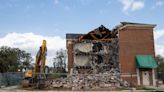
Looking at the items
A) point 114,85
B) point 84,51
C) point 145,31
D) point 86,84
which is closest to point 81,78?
point 86,84

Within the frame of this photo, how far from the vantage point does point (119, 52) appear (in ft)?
153

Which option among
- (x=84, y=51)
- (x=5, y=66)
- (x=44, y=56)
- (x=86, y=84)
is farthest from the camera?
(x=5, y=66)

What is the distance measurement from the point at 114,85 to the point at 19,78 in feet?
68.2

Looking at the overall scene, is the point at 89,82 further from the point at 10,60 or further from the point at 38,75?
the point at 10,60

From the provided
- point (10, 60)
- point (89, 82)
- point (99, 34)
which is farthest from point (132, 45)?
point (10, 60)

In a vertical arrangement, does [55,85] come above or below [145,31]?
below

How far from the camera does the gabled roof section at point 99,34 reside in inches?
1972

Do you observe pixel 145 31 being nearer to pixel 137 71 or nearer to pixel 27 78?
pixel 137 71

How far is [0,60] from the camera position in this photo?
258 feet

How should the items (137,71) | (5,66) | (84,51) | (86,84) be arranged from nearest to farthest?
(86,84) < (137,71) < (84,51) < (5,66)

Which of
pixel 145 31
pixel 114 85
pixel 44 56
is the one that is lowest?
pixel 114 85

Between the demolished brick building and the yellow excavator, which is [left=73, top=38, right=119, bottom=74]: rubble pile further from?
the yellow excavator

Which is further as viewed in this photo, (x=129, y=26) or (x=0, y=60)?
(x=0, y=60)

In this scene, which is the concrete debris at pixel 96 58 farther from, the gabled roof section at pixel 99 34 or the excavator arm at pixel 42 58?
the excavator arm at pixel 42 58
